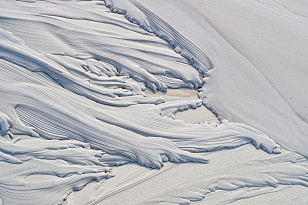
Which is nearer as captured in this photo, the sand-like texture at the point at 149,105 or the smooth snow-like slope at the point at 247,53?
the sand-like texture at the point at 149,105

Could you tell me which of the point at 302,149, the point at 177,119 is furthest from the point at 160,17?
the point at 302,149

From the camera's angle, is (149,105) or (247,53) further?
(247,53)

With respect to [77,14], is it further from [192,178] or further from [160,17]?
[192,178]

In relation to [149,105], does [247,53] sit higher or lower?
higher

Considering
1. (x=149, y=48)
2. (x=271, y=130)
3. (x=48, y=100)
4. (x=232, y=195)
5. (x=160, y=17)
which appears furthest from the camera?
(x=160, y=17)

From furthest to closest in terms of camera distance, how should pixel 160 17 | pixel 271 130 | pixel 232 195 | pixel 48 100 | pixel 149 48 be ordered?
pixel 160 17 → pixel 149 48 → pixel 271 130 → pixel 48 100 → pixel 232 195

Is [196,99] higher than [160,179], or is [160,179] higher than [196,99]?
[196,99]

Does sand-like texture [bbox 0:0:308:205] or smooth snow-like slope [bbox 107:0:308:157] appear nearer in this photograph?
sand-like texture [bbox 0:0:308:205]

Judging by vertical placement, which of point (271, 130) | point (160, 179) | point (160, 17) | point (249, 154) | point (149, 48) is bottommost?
point (160, 179)

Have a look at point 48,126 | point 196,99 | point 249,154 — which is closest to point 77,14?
point 48,126

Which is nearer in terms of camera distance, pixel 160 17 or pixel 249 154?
pixel 249 154
